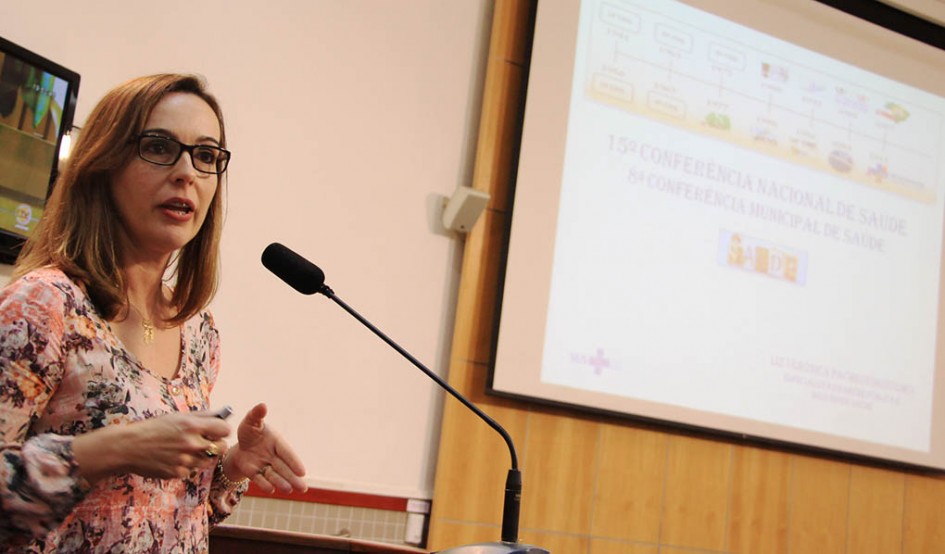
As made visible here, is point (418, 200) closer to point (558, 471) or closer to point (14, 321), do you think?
point (558, 471)

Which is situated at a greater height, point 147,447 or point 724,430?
point 724,430

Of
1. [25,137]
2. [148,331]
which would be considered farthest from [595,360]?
[148,331]

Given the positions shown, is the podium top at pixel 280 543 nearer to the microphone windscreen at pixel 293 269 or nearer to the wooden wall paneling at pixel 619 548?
the wooden wall paneling at pixel 619 548

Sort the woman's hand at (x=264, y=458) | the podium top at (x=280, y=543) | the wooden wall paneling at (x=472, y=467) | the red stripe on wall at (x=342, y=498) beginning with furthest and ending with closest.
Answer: the wooden wall paneling at (x=472, y=467)
the red stripe on wall at (x=342, y=498)
the podium top at (x=280, y=543)
the woman's hand at (x=264, y=458)

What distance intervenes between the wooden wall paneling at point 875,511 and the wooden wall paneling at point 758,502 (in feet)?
1.02

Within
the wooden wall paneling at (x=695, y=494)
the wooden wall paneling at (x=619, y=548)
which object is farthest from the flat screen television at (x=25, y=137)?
the wooden wall paneling at (x=695, y=494)

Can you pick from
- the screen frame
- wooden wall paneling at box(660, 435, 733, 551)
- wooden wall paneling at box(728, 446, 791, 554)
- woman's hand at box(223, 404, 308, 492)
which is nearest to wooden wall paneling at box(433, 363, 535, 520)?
the screen frame

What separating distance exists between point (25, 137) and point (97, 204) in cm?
117

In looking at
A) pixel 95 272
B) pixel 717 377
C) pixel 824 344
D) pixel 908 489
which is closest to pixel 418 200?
pixel 717 377

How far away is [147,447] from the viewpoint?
1084 mm

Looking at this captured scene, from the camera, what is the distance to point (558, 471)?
3.12 meters

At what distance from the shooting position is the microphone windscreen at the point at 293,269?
141 cm

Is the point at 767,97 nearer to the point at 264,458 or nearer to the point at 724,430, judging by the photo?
the point at 724,430

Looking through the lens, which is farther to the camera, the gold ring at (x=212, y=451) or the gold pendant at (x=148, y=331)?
the gold pendant at (x=148, y=331)
